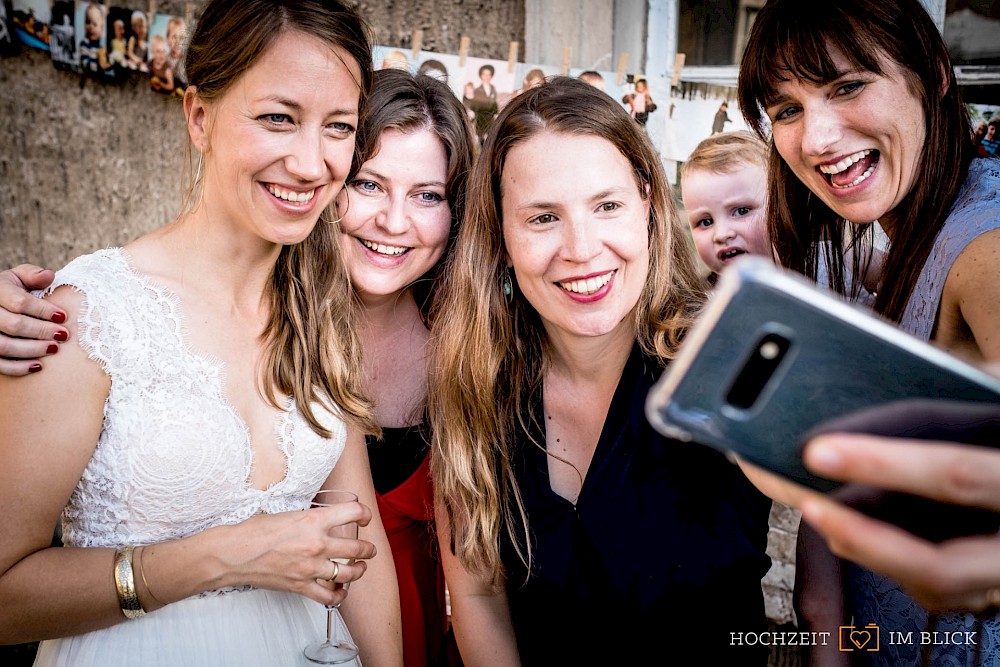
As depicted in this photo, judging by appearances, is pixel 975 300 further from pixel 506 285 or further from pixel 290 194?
pixel 290 194

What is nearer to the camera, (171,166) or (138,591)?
(138,591)

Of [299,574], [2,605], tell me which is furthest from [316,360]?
[2,605]

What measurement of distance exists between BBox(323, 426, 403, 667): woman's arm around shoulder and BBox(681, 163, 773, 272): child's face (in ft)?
5.37

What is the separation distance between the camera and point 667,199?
227cm

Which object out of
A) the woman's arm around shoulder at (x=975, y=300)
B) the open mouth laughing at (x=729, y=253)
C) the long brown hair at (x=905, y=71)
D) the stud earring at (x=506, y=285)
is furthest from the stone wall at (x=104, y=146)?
the woman's arm around shoulder at (x=975, y=300)

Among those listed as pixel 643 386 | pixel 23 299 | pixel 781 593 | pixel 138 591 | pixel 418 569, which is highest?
pixel 23 299

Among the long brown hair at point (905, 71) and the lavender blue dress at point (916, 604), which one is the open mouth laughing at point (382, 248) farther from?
the lavender blue dress at point (916, 604)

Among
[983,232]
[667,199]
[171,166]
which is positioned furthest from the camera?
[171,166]

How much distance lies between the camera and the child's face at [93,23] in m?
3.07

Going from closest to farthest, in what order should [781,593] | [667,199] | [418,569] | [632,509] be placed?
[632,509]
[667,199]
[418,569]
[781,593]

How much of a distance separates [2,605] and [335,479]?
0.84m

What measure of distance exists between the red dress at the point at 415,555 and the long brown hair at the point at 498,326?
10.9 inches

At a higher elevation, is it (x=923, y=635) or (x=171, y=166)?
(x=171, y=166)

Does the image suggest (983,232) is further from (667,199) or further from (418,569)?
(418,569)
